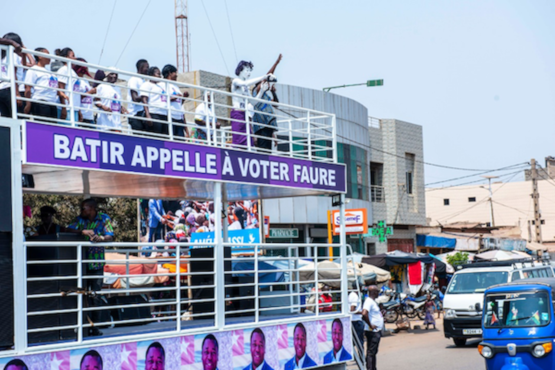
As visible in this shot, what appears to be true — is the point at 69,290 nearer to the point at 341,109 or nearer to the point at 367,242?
the point at 341,109

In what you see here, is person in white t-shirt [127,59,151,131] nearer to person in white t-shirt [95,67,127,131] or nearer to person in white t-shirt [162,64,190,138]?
person in white t-shirt [95,67,127,131]

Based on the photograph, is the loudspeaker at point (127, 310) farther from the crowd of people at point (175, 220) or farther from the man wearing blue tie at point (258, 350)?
the crowd of people at point (175, 220)

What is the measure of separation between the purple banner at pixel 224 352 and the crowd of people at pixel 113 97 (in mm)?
2455

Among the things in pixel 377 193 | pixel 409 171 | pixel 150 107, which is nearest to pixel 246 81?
pixel 150 107

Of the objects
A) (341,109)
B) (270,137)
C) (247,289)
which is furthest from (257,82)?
(341,109)

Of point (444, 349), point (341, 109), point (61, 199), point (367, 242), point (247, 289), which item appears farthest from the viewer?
point (367, 242)

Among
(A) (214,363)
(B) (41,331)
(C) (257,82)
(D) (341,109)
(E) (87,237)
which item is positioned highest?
(D) (341,109)

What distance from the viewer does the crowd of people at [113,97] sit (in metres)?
8.26

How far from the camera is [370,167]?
37.7 meters

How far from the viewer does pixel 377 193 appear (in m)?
37.6

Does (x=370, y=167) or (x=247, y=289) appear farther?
(x=370, y=167)

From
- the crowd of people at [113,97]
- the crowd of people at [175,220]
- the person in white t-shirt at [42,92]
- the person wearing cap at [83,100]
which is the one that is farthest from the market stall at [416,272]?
the person in white t-shirt at [42,92]

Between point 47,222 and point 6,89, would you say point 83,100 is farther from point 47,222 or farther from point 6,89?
point 6,89

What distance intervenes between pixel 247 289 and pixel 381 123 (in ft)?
90.4
